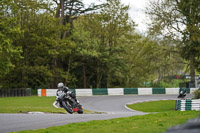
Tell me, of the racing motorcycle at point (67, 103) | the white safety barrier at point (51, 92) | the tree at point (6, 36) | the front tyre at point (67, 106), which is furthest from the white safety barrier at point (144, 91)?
the front tyre at point (67, 106)

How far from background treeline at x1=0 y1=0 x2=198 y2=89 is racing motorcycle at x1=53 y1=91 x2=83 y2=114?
20.1 metres

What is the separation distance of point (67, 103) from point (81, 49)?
2687cm

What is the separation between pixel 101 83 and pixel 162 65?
30.6ft

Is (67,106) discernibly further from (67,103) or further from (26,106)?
(26,106)

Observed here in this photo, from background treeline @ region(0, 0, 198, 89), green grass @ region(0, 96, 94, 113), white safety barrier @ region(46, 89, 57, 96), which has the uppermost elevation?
background treeline @ region(0, 0, 198, 89)

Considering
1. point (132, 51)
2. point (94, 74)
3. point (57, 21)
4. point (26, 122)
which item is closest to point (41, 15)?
point (57, 21)

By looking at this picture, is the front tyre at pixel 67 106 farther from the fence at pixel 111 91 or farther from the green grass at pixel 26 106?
the fence at pixel 111 91

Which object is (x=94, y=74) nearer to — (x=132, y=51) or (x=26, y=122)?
(x=132, y=51)

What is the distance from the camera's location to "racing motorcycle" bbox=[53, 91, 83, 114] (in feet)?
51.4

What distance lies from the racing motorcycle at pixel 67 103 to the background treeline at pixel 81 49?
65.9 feet

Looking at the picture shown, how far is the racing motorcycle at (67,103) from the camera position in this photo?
1567 centimetres

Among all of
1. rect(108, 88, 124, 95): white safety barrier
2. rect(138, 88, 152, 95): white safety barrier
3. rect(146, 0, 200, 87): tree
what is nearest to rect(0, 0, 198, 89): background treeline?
rect(146, 0, 200, 87): tree

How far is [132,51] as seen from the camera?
158 ft

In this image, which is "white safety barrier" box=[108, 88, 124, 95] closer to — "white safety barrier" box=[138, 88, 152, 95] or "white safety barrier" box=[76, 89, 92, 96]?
"white safety barrier" box=[138, 88, 152, 95]
